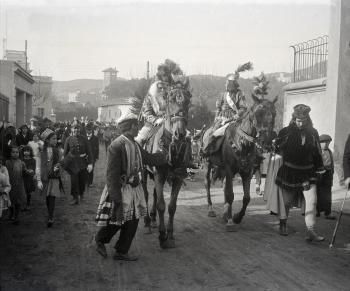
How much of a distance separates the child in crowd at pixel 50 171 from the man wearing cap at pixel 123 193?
2454 millimetres

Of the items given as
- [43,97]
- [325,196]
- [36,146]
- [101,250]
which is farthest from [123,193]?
[43,97]

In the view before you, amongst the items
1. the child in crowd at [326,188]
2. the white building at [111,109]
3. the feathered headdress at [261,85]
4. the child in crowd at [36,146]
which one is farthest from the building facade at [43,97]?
the child in crowd at [326,188]

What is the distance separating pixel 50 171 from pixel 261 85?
435 cm

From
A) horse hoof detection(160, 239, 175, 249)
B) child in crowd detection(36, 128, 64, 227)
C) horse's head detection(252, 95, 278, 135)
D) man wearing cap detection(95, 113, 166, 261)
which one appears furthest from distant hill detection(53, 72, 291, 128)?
child in crowd detection(36, 128, 64, 227)

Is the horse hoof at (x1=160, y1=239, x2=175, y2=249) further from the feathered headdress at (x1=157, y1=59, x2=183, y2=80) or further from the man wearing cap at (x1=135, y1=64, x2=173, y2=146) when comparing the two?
the feathered headdress at (x1=157, y1=59, x2=183, y2=80)

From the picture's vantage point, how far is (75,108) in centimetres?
8762

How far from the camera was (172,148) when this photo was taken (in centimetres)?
697

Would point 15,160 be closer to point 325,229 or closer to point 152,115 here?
point 152,115

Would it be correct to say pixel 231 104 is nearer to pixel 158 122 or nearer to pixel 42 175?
pixel 158 122

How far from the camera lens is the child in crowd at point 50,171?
8.27 metres

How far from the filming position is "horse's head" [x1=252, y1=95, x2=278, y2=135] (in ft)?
24.9

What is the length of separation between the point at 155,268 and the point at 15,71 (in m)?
23.8

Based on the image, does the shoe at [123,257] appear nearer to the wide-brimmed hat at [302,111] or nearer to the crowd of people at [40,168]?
the crowd of people at [40,168]

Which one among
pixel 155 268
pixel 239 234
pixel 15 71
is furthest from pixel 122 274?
pixel 15 71
